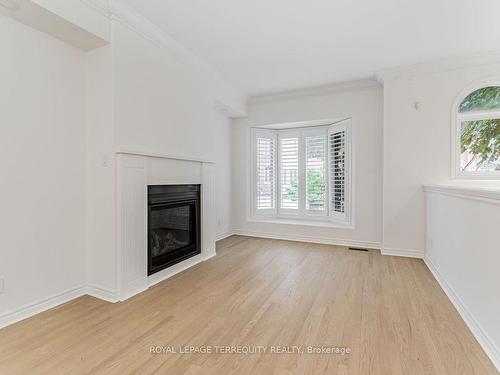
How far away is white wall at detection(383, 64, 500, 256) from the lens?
3490 mm

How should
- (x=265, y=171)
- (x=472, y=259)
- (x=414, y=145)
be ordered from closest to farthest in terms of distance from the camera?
(x=472, y=259)
(x=414, y=145)
(x=265, y=171)

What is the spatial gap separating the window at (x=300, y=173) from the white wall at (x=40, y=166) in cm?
323

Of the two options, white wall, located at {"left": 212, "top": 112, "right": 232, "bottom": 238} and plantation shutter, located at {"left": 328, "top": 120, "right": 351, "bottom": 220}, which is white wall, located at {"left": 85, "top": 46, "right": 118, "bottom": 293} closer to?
white wall, located at {"left": 212, "top": 112, "right": 232, "bottom": 238}

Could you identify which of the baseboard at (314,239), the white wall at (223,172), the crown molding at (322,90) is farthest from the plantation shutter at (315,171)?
the white wall at (223,172)

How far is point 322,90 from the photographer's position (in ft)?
14.2

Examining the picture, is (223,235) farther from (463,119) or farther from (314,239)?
(463,119)

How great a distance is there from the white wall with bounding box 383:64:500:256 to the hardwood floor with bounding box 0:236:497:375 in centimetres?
93

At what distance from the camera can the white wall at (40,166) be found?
6.40 feet

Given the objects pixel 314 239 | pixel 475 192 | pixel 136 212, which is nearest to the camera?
pixel 475 192

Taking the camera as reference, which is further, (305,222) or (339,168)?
(305,222)

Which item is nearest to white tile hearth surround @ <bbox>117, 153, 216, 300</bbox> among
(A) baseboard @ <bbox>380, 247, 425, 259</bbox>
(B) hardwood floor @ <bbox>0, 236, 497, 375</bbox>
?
(B) hardwood floor @ <bbox>0, 236, 497, 375</bbox>

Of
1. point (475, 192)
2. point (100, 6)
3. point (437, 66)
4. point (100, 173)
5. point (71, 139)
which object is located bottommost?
point (475, 192)

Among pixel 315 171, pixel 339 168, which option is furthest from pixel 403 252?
pixel 315 171

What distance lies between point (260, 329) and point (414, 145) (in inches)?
134
